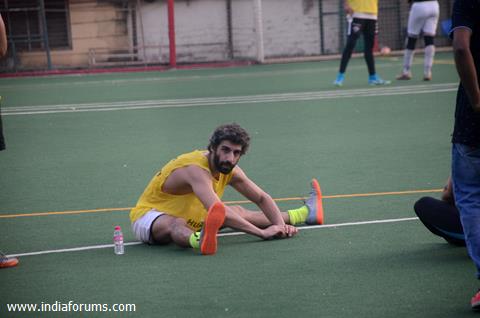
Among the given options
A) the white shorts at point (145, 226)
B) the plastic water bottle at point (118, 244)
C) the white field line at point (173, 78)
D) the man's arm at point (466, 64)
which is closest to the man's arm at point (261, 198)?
the white shorts at point (145, 226)

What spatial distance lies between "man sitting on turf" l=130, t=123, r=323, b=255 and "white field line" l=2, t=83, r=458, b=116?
33.7 feet

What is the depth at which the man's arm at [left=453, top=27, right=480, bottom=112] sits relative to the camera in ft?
16.6

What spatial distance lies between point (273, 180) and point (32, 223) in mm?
2856

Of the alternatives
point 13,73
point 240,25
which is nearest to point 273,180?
point 13,73

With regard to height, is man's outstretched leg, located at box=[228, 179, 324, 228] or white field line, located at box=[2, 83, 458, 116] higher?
man's outstretched leg, located at box=[228, 179, 324, 228]

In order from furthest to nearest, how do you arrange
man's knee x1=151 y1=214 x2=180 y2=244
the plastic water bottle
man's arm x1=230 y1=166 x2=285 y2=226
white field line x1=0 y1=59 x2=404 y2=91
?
1. white field line x1=0 y1=59 x2=404 y2=91
2. man's arm x1=230 y1=166 x2=285 y2=226
3. man's knee x1=151 y1=214 x2=180 y2=244
4. the plastic water bottle

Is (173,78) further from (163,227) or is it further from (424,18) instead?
(163,227)

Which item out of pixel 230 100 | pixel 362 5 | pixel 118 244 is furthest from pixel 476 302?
pixel 362 5

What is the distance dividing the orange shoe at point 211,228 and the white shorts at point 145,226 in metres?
0.55

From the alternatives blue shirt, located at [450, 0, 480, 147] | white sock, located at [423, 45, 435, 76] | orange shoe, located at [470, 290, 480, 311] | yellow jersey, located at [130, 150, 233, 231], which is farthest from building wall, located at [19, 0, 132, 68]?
orange shoe, located at [470, 290, 480, 311]

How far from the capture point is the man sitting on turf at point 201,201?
7.13 meters

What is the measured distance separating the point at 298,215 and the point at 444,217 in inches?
58.0

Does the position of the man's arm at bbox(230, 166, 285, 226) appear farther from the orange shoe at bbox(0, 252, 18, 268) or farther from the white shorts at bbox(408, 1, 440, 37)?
the white shorts at bbox(408, 1, 440, 37)

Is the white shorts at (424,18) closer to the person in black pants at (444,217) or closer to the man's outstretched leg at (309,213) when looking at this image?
the man's outstretched leg at (309,213)
